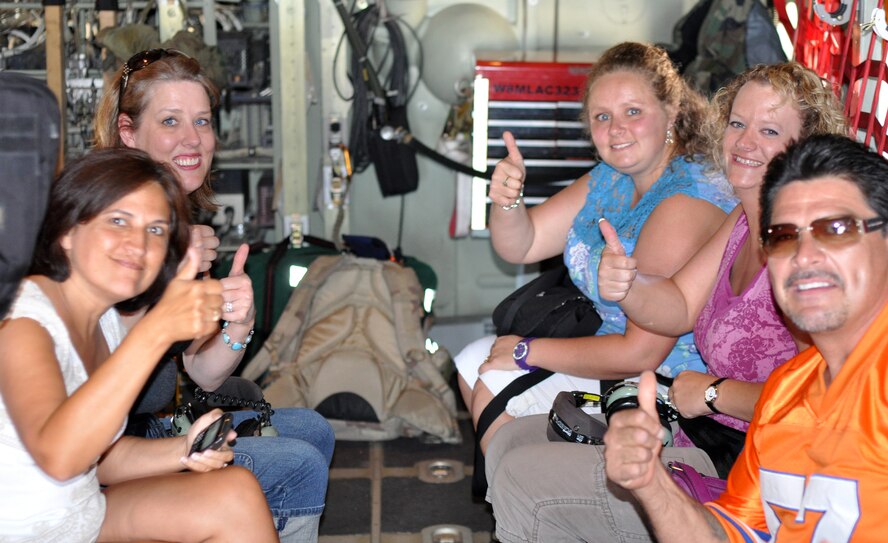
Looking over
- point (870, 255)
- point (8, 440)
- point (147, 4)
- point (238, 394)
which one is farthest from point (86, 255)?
point (147, 4)

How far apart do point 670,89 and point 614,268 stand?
0.73 meters

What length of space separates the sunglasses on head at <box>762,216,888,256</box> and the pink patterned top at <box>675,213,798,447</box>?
0.47 meters

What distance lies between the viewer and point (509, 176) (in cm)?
270

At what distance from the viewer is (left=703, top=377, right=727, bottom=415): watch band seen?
216 cm

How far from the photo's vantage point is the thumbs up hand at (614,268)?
2.17 meters

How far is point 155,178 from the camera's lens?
1.84 metres

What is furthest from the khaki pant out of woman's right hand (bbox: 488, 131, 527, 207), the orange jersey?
woman's right hand (bbox: 488, 131, 527, 207)

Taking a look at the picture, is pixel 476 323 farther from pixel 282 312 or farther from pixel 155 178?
pixel 155 178

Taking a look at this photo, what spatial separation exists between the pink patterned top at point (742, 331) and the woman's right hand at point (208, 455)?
1.07 meters

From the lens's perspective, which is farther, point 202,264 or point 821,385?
point 202,264

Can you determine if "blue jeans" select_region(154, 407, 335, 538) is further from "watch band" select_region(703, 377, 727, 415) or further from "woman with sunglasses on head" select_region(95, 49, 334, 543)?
"watch band" select_region(703, 377, 727, 415)

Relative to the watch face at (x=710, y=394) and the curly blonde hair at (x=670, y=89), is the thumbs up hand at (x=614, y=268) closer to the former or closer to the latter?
the watch face at (x=710, y=394)

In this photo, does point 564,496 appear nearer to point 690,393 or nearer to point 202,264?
point 690,393

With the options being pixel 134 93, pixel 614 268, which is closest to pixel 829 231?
pixel 614 268
